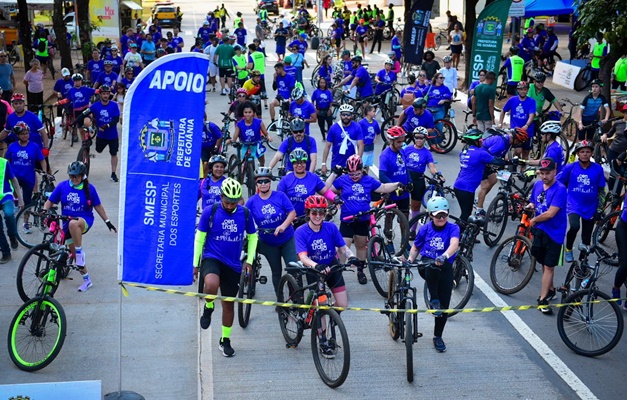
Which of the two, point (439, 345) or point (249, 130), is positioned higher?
point (249, 130)

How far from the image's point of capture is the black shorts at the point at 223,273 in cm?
952

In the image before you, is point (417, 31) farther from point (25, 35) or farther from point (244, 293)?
point (244, 293)

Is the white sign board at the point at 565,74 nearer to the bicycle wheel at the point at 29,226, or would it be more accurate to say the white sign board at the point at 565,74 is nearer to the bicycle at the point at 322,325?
the bicycle wheel at the point at 29,226

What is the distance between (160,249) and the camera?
8.29 metres

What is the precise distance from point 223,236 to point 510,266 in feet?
14.2

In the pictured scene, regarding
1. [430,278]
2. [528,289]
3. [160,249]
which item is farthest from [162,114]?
[528,289]

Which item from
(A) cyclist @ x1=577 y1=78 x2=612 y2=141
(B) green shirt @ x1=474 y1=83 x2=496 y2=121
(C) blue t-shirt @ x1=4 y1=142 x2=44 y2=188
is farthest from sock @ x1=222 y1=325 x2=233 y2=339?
(A) cyclist @ x1=577 y1=78 x2=612 y2=141

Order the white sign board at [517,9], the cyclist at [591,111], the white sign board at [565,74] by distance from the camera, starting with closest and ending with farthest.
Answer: the cyclist at [591,111] → the white sign board at [565,74] → the white sign board at [517,9]

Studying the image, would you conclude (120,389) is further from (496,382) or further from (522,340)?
(522,340)

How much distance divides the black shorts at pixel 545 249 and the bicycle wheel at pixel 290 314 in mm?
3244

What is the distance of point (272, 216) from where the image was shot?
34.7ft

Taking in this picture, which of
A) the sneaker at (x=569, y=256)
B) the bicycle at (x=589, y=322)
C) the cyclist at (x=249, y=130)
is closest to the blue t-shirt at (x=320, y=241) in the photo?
the bicycle at (x=589, y=322)

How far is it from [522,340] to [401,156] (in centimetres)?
376

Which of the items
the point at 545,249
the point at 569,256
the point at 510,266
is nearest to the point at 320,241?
the point at 545,249
